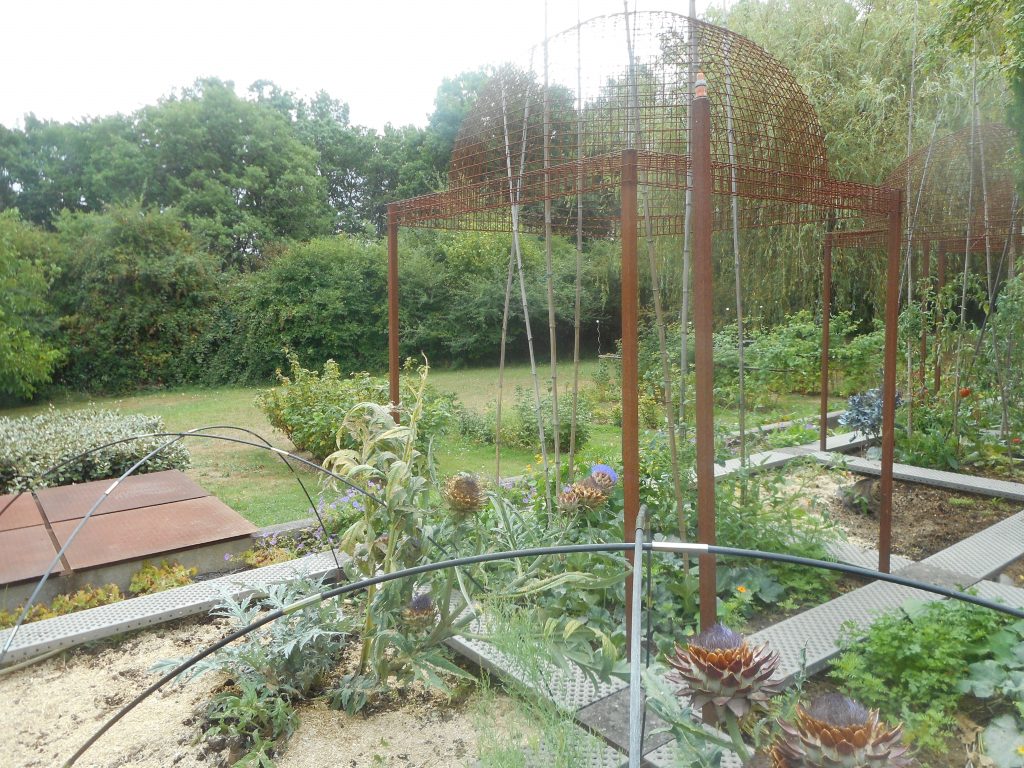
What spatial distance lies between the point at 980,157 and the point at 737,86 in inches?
121

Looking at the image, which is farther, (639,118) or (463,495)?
(639,118)

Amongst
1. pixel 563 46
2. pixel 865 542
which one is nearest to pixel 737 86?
pixel 563 46

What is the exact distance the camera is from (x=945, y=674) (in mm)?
1939

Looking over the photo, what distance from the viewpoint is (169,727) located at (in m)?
2.02

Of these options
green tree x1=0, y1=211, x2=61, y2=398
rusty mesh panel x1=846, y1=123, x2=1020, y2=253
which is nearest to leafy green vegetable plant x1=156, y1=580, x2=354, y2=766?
rusty mesh panel x1=846, y1=123, x2=1020, y2=253

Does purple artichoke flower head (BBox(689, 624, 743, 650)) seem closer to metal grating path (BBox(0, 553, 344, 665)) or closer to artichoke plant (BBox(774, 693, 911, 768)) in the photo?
artichoke plant (BBox(774, 693, 911, 768))

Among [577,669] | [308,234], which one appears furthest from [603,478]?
[308,234]

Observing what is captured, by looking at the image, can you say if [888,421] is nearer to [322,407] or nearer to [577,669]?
[577,669]

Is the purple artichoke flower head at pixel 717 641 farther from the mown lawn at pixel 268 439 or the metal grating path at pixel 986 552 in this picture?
the metal grating path at pixel 986 552

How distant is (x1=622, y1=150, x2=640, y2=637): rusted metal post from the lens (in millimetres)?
1906

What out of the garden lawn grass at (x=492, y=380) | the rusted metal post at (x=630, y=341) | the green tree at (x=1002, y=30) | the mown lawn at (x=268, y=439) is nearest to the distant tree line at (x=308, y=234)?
the green tree at (x=1002, y=30)

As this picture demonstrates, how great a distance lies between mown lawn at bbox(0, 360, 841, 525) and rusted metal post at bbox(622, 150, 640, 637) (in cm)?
99

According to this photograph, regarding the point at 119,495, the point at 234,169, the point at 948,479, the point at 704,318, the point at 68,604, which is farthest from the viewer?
the point at 234,169

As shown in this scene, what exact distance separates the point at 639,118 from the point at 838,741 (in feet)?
5.80
